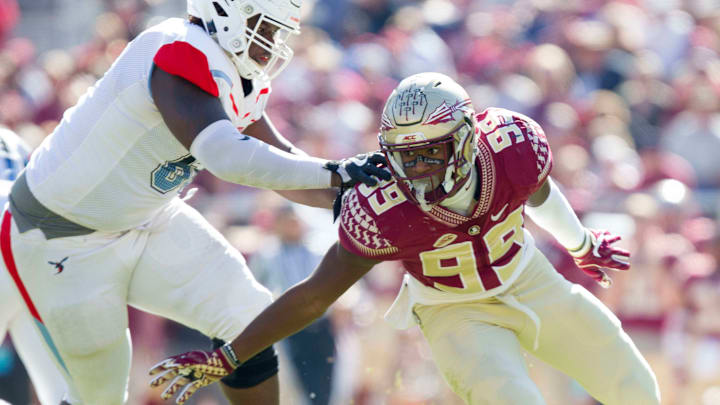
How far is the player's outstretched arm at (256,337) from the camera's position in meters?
3.88

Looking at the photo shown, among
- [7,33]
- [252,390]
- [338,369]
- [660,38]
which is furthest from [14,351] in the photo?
[660,38]

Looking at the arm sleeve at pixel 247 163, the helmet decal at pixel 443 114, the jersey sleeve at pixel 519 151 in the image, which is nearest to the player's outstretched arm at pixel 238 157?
the arm sleeve at pixel 247 163

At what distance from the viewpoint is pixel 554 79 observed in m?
7.95

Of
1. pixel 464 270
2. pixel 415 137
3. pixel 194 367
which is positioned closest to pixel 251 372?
pixel 194 367

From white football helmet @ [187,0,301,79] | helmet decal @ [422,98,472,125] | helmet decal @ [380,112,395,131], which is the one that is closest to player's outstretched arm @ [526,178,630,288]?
helmet decal @ [422,98,472,125]

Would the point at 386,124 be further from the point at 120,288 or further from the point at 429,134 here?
the point at 120,288

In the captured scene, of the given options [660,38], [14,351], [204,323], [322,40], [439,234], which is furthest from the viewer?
[322,40]

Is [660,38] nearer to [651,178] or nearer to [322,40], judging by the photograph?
[651,178]

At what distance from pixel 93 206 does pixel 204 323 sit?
61 centimetres

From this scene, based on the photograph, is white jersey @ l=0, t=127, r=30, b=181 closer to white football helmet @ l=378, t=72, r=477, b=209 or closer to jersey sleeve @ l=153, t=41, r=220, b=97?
jersey sleeve @ l=153, t=41, r=220, b=97

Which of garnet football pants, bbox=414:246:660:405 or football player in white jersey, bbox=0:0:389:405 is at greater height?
football player in white jersey, bbox=0:0:389:405

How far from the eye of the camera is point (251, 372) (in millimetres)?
4281

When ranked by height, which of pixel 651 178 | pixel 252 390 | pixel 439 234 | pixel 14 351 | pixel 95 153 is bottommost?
pixel 14 351

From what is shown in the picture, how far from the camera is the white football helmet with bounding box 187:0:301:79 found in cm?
391
